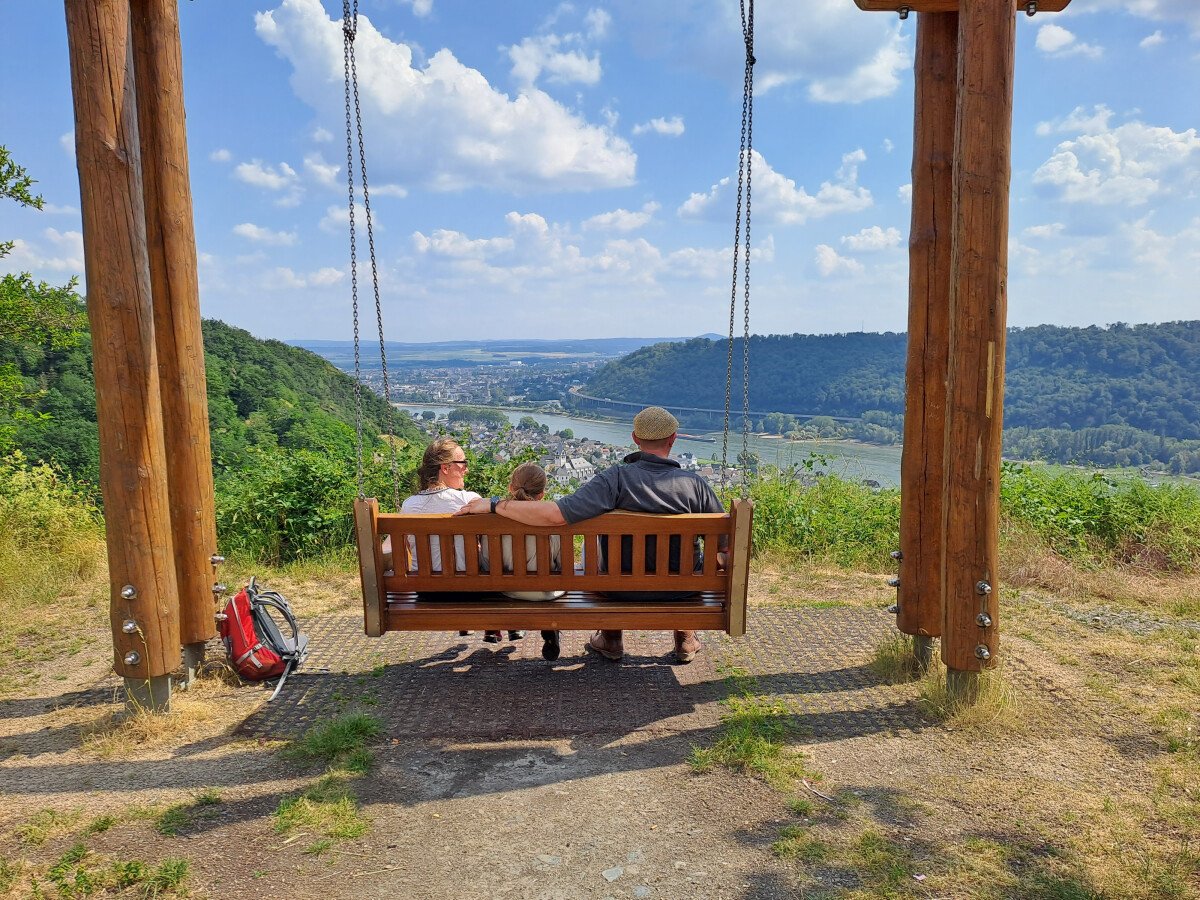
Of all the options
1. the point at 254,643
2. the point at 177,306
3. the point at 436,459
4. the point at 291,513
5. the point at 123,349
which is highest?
the point at 177,306

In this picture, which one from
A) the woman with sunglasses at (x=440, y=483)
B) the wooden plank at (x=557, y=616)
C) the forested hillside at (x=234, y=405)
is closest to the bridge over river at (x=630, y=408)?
the forested hillside at (x=234, y=405)

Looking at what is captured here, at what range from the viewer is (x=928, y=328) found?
446 centimetres

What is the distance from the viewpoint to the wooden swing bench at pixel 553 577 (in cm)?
394

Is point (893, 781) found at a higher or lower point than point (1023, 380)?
lower

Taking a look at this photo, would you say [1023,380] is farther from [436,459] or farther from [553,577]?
[553,577]

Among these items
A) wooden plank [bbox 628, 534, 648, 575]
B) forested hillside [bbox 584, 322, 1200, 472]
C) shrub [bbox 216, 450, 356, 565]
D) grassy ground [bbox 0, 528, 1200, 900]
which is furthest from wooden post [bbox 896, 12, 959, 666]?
forested hillside [bbox 584, 322, 1200, 472]

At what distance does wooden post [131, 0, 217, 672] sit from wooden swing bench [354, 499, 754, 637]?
114 centimetres

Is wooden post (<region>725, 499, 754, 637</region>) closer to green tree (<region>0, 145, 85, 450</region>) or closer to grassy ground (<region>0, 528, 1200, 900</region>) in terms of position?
grassy ground (<region>0, 528, 1200, 900</region>)

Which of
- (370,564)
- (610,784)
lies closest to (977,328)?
(610,784)

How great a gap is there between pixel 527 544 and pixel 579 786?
1179 mm

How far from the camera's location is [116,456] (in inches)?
154

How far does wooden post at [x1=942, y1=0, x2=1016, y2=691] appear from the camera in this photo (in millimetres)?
3744

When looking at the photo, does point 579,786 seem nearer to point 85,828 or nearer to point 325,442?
point 85,828

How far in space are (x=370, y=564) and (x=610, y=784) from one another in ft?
4.72
